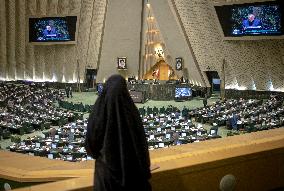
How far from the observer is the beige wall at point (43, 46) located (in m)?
37.1

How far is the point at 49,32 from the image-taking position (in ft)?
126

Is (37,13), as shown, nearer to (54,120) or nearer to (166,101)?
(166,101)

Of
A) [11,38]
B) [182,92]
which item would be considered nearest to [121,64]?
[182,92]

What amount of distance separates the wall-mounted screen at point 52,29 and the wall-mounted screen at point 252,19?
13956mm

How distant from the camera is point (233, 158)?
333cm

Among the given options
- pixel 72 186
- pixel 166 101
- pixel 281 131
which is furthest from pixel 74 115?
pixel 72 186

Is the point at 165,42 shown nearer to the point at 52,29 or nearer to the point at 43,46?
the point at 52,29

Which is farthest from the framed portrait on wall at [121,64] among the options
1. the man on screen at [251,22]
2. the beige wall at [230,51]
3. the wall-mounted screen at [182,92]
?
the man on screen at [251,22]

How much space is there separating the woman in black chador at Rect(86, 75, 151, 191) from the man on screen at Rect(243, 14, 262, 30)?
27.2m

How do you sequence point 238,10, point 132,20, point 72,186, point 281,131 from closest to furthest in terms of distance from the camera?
point 72,186 → point 281,131 → point 238,10 → point 132,20

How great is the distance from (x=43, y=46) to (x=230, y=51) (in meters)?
18.1

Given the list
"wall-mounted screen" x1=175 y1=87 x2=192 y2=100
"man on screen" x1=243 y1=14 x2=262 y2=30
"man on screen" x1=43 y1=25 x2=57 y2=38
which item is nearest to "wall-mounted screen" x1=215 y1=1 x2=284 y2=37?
"man on screen" x1=243 y1=14 x2=262 y2=30

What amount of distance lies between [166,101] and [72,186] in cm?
2757

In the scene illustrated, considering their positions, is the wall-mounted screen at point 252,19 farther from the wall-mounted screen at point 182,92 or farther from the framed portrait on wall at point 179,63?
the framed portrait on wall at point 179,63
